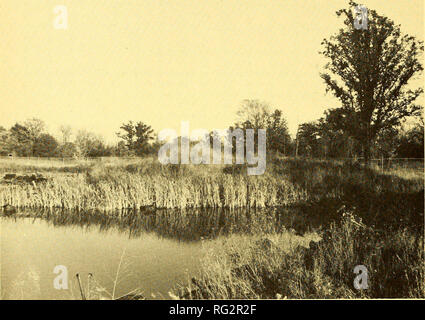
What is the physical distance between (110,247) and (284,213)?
20.0 feet

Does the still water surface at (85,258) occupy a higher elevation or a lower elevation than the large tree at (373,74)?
lower

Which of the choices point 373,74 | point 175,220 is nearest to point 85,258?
point 175,220

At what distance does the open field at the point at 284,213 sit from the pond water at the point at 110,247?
30 centimetres

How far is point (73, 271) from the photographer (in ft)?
25.8

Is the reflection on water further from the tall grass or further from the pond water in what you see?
the tall grass

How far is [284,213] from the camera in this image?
493 inches

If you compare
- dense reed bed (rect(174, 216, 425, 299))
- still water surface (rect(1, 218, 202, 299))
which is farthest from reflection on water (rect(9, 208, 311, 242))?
dense reed bed (rect(174, 216, 425, 299))

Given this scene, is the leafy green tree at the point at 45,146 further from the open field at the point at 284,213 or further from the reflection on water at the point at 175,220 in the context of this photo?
the reflection on water at the point at 175,220

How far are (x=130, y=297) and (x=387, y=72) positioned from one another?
12.9m

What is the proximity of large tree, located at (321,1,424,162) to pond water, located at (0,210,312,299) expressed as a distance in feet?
18.7

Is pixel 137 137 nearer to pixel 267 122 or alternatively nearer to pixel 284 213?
pixel 267 122

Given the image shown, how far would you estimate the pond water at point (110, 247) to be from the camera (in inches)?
276

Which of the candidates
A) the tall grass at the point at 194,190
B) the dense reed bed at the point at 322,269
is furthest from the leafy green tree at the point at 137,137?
the dense reed bed at the point at 322,269
